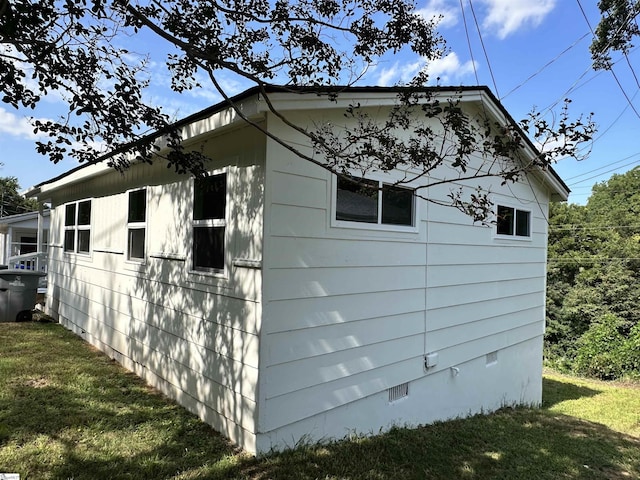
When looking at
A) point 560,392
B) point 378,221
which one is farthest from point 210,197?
point 560,392

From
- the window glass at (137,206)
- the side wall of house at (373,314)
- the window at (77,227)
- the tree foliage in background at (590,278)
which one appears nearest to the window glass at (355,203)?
the side wall of house at (373,314)

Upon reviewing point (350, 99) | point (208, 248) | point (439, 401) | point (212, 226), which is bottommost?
point (439, 401)

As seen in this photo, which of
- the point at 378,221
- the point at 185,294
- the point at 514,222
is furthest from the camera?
the point at 514,222

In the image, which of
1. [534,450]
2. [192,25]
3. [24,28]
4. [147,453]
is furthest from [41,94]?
[534,450]

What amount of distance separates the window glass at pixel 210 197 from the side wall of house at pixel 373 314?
2.75ft

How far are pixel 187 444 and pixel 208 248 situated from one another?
76.5 inches

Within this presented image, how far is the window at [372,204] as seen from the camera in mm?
4617

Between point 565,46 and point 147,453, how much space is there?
9.77 meters

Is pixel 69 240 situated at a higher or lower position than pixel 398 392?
higher

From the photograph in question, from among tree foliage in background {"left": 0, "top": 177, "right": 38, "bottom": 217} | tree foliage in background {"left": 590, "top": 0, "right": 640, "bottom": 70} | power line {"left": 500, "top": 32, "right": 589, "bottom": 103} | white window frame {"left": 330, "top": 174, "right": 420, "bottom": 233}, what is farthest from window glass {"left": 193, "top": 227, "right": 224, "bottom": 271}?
tree foliage in background {"left": 0, "top": 177, "right": 38, "bottom": 217}

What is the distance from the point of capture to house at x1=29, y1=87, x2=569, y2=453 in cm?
398

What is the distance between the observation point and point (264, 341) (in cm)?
384

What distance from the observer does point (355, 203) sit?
4797 mm

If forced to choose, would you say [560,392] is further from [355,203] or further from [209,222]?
[209,222]
